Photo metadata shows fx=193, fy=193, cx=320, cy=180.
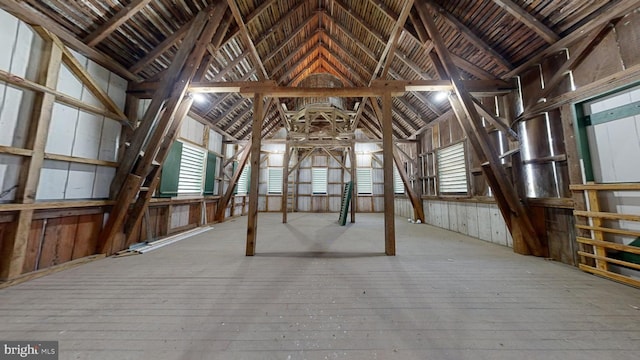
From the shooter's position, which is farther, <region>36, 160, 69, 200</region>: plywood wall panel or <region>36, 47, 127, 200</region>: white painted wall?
<region>36, 47, 127, 200</region>: white painted wall

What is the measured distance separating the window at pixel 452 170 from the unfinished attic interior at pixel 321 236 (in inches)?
14.5

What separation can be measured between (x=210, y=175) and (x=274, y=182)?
433 cm

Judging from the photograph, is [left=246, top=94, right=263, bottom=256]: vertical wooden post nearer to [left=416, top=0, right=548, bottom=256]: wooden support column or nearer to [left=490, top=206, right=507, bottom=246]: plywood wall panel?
[left=416, top=0, right=548, bottom=256]: wooden support column

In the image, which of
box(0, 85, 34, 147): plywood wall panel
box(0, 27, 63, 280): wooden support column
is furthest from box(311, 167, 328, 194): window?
box(0, 85, 34, 147): plywood wall panel

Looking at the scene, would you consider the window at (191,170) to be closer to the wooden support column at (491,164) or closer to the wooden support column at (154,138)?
the wooden support column at (154,138)

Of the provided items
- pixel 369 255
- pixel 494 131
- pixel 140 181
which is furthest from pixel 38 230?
pixel 494 131

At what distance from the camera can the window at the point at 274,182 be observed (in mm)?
10789

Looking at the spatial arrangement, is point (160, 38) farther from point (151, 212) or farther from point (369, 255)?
point (369, 255)

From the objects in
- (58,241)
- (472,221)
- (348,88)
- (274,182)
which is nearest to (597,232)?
(472,221)

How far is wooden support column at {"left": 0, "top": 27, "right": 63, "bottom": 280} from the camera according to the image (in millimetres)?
2188

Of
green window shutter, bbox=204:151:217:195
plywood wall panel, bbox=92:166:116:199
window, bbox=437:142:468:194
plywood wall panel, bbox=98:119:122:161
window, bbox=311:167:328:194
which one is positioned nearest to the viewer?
plywood wall panel, bbox=92:166:116:199

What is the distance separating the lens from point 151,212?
431 centimetres

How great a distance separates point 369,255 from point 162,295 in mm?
2674

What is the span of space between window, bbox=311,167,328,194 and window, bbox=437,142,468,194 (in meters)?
5.96
